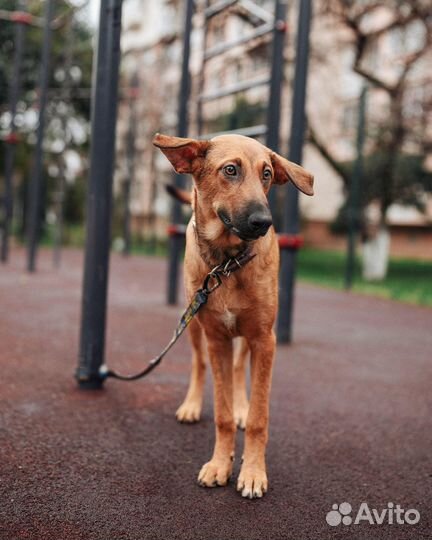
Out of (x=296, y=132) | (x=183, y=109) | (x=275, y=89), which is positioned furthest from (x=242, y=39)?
(x=296, y=132)

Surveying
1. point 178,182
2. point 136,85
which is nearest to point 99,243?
point 178,182

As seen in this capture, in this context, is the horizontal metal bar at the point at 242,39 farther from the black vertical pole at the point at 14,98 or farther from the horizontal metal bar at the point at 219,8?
the black vertical pole at the point at 14,98

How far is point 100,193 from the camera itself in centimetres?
341

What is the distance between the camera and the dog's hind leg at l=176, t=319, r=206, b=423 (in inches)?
120

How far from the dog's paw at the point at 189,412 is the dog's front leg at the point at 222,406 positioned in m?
0.59

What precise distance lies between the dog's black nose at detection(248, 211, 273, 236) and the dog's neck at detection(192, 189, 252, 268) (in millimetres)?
303

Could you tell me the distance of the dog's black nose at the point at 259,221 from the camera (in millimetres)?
1984

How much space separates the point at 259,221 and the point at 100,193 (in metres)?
1.65

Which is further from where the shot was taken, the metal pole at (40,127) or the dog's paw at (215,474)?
the metal pole at (40,127)

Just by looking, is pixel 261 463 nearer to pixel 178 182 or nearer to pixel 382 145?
pixel 178 182

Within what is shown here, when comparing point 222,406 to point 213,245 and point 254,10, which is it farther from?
point 254,10

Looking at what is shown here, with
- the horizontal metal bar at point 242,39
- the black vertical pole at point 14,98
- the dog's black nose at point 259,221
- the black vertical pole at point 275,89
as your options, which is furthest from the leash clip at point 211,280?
the black vertical pole at point 14,98

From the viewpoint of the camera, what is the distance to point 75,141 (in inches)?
834

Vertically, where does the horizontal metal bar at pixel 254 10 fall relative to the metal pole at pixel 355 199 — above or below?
above
